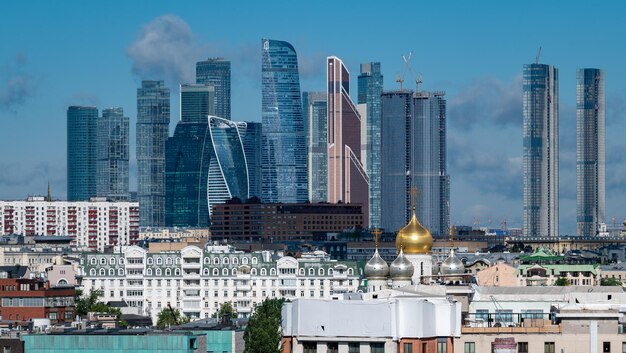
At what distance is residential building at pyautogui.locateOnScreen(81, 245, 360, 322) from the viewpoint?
156750 mm

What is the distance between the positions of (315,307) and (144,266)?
112349 mm

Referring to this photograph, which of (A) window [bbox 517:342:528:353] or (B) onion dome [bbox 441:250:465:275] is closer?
(A) window [bbox 517:342:528:353]

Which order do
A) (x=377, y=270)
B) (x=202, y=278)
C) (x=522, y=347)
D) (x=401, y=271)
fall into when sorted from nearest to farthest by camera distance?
1. (x=522, y=347)
2. (x=401, y=271)
3. (x=377, y=270)
4. (x=202, y=278)

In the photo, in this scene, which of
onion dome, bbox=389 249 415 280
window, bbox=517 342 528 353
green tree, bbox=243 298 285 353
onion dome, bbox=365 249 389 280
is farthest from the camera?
onion dome, bbox=365 249 389 280

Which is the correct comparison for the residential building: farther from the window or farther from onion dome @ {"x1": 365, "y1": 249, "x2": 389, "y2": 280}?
the window

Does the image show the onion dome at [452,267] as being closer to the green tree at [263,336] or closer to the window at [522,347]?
the green tree at [263,336]

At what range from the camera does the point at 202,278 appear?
158m

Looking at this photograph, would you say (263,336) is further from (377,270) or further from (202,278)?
(202,278)

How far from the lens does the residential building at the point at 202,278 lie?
156750 millimetres

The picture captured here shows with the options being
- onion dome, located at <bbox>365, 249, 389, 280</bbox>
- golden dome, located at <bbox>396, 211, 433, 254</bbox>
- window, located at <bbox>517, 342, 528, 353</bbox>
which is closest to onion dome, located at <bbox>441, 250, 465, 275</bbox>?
onion dome, located at <bbox>365, 249, 389, 280</bbox>

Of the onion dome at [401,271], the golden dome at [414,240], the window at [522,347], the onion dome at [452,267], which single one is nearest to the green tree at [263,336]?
the onion dome at [401,271]

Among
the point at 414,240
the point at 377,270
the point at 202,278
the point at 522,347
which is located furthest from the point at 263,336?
the point at 202,278

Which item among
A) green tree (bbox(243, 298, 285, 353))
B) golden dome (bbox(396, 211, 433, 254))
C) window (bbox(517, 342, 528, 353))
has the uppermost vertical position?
golden dome (bbox(396, 211, 433, 254))

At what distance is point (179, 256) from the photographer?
161 m
